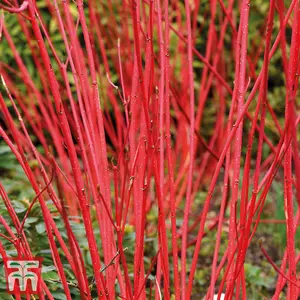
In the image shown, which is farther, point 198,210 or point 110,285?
point 198,210

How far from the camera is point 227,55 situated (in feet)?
15.9

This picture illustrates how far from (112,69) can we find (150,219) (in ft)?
7.21

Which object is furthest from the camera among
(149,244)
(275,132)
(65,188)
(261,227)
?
(275,132)

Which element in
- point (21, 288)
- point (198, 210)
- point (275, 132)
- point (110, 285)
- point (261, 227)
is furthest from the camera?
point (275, 132)

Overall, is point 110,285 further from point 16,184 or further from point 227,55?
point 227,55

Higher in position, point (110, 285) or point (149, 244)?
point (110, 285)

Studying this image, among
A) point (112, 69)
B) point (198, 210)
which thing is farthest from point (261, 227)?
point (112, 69)

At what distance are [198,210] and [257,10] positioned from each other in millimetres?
1709

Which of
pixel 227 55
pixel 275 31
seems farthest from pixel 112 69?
pixel 275 31

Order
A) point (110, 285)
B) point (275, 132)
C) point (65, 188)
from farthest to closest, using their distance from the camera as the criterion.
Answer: point (275, 132)
point (65, 188)
point (110, 285)

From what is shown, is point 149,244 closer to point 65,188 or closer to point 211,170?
point 65,188

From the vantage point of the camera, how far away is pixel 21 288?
5.32ft

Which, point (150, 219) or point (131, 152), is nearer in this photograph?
point (131, 152)

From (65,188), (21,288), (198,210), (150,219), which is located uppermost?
(21,288)
